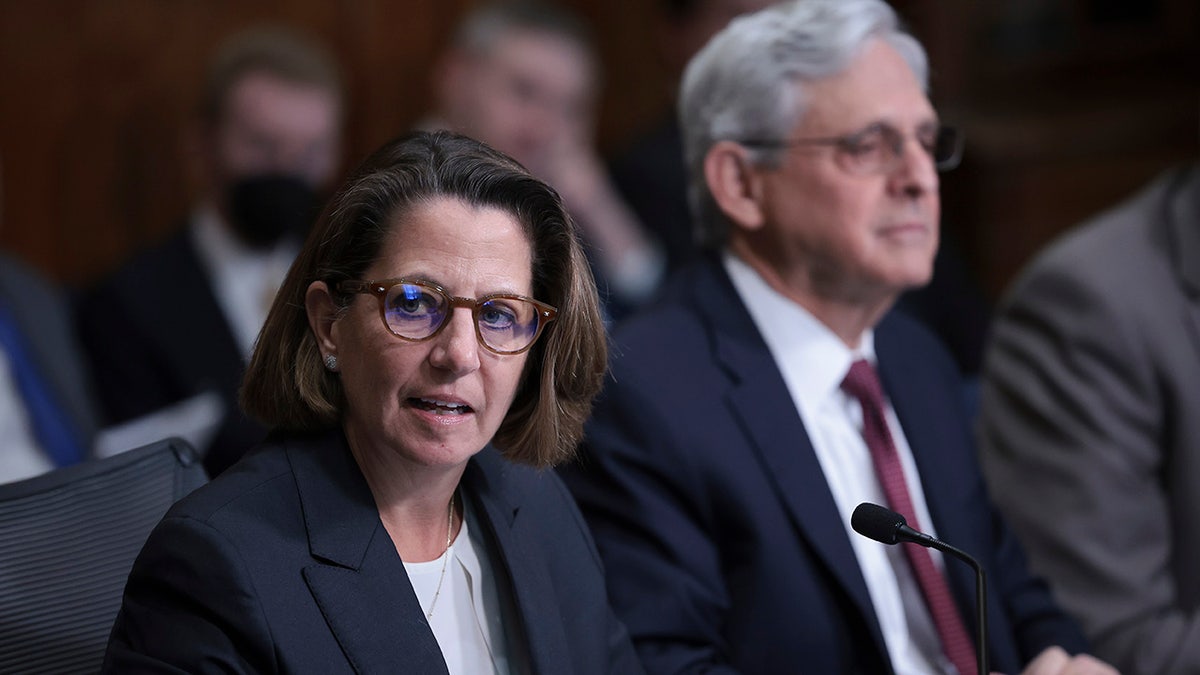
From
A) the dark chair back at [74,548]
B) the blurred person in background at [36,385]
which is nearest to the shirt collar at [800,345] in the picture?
the dark chair back at [74,548]

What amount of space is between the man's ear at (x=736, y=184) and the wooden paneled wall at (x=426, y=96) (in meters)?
2.28

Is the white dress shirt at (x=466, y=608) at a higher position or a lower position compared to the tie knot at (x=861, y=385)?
higher

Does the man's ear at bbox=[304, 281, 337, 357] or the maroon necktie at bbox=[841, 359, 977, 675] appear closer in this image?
the man's ear at bbox=[304, 281, 337, 357]

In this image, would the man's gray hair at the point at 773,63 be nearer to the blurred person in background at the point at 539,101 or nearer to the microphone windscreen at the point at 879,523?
the microphone windscreen at the point at 879,523

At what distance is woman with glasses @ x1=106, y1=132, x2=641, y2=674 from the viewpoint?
1.27 metres

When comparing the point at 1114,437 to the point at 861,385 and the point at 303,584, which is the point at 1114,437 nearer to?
the point at 861,385

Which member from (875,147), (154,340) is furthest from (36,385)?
(875,147)

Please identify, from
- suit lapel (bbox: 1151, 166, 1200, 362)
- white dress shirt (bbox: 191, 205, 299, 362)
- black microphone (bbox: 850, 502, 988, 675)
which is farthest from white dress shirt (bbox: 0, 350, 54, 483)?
suit lapel (bbox: 1151, 166, 1200, 362)

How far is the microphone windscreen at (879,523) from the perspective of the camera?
1.52 meters

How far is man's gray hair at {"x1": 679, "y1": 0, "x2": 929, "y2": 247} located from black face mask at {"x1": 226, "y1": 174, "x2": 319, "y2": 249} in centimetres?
155

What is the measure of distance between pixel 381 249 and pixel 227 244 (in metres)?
2.22

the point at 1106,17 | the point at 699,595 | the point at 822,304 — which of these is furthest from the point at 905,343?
the point at 1106,17

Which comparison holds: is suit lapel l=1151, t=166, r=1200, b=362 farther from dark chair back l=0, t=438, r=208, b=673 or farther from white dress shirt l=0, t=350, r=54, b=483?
white dress shirt l=0, t=350, r=54, b=483

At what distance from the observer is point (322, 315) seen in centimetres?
140
